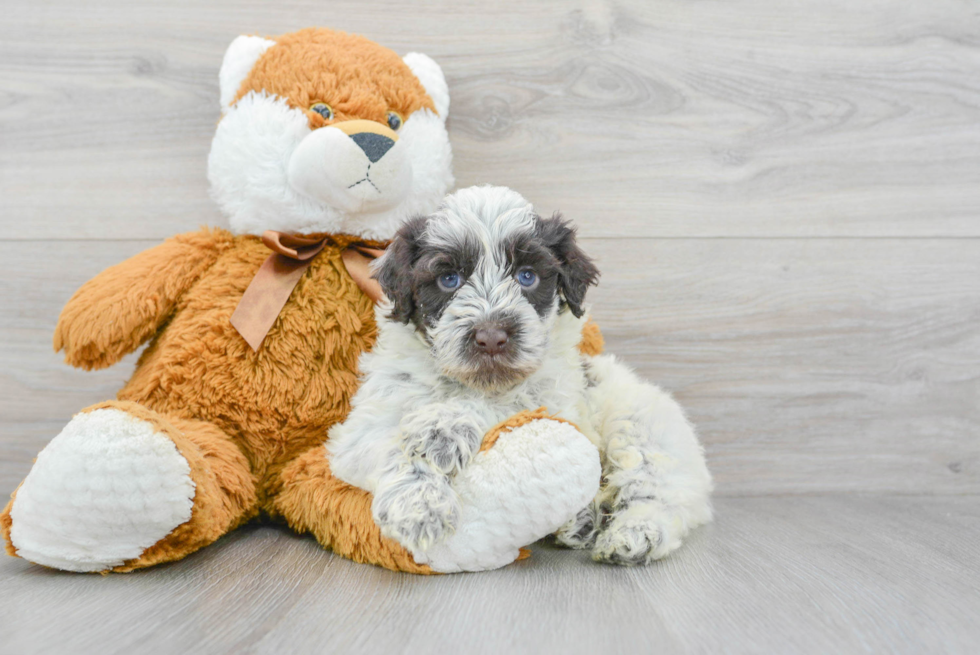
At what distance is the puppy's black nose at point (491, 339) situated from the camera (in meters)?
1.21

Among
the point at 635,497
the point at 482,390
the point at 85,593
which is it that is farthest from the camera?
the point at 635,497

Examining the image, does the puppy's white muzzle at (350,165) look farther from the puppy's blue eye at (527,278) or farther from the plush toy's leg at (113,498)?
the plush toy's leg at (113,498)

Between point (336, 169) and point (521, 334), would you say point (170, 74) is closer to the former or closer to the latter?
point (336, 169)

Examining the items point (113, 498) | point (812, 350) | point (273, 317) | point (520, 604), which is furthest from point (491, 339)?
point (812, 350)

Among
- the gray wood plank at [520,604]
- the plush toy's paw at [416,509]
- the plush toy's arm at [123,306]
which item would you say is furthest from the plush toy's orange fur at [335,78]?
the gray wood plank at [520,604]

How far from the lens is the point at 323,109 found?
1.52 m

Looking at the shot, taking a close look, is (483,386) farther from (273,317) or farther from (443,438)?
(273,317)

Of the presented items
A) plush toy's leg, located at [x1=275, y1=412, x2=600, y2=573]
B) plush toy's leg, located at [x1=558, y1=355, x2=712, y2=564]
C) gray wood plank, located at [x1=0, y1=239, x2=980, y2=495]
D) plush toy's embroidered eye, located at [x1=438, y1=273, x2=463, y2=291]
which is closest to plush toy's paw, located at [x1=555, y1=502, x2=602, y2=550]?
plush toy's leg, located at [x1=558, y1=355, x2=712, y2=564]

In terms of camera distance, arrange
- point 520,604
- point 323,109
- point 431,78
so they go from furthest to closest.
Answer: point 431,78, point 323,109, point 520,604

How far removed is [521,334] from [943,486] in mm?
1625

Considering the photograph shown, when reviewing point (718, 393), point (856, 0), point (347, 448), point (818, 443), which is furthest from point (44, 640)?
point (856, 0)

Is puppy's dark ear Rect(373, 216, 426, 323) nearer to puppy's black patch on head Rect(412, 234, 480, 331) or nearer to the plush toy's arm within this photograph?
puppy's black patch on head Rect(412, 234, 480, 331)

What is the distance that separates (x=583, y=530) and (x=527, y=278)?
1.81ft

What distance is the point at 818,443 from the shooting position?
6.74ft
